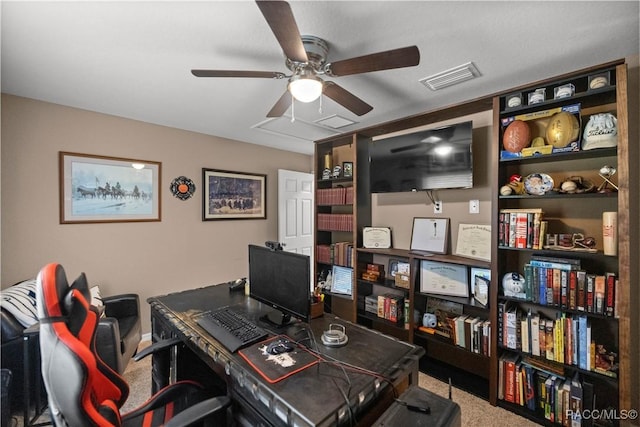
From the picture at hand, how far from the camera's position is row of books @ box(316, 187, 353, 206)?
10.4 feet

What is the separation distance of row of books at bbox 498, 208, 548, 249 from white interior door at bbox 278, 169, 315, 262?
253cm

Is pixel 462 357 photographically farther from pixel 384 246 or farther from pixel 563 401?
pixel 384 246

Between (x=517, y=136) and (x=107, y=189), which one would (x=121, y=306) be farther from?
(x=517, y=136)

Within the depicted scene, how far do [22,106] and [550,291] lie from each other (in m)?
4.38

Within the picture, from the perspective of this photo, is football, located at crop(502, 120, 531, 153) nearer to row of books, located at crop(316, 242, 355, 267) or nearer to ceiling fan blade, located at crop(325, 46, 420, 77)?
ceiling fan blade, located at crop(325, 46, 420, 77)

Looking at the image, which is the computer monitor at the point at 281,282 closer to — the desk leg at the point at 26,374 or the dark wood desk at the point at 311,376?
the dark wood desk at the point at 311,376

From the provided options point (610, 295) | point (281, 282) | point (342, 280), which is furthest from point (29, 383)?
point (610, 295)

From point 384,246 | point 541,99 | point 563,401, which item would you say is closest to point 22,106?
point 384,246

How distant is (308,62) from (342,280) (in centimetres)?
235

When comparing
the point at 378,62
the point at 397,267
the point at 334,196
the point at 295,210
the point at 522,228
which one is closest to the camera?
the point at 378,62

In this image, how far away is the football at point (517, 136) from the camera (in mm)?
2006

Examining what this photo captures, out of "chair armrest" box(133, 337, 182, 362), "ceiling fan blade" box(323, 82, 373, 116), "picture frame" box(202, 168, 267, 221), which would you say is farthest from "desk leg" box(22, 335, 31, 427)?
"ceiling fan blade" box(323, 82, 373, 116)

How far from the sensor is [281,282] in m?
1.58

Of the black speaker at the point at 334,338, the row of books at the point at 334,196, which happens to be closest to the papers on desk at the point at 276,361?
the black speaker at the point at 334,338
